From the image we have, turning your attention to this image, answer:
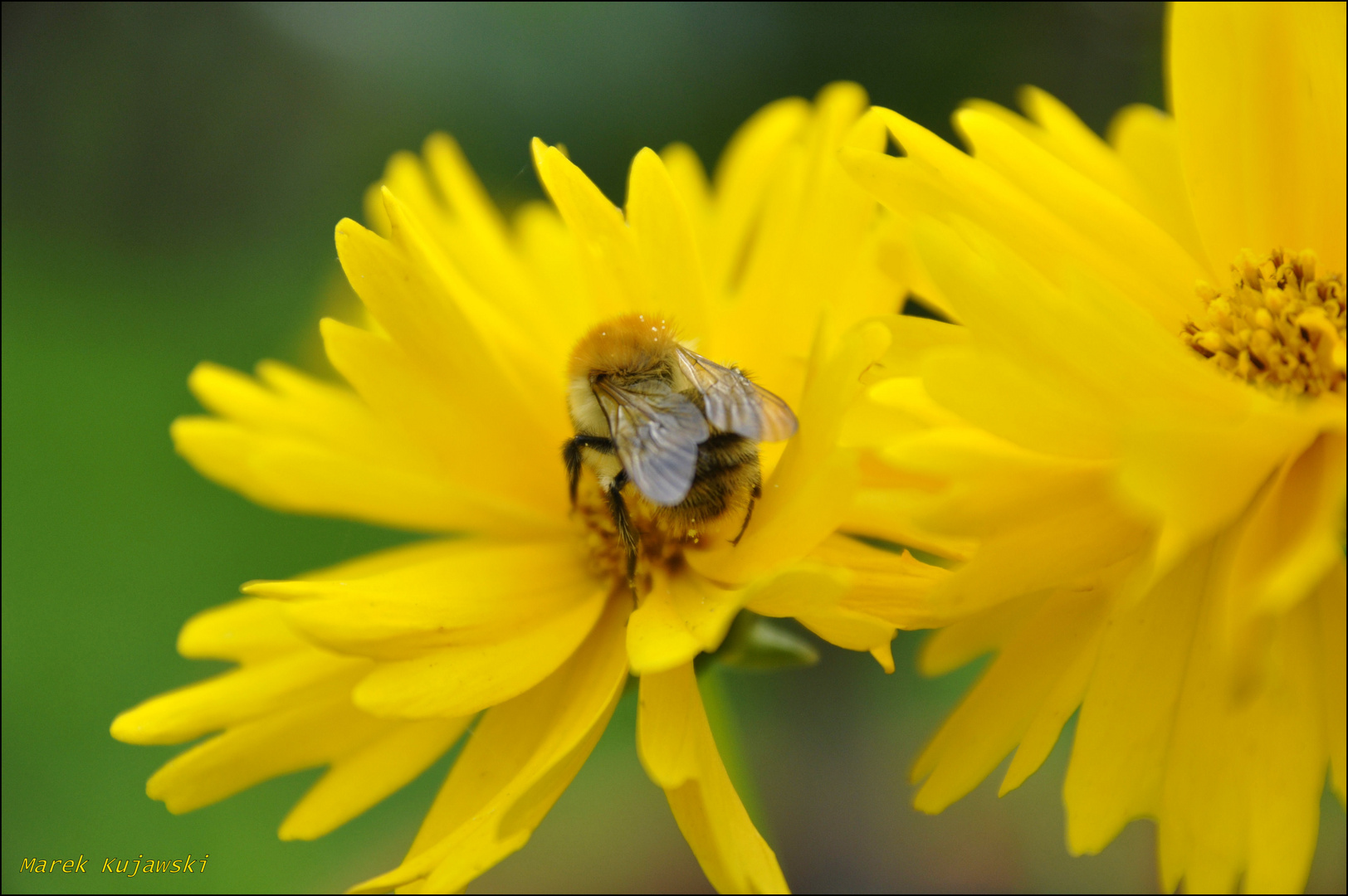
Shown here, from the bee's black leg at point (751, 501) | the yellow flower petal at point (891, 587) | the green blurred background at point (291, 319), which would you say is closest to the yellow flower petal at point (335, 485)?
the bee's black leg at point (751, 501)

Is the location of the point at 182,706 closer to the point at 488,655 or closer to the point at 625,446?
the point at 488,655

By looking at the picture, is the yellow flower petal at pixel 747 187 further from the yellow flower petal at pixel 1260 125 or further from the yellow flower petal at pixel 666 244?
the yellow flower petal at pixel 1260 125

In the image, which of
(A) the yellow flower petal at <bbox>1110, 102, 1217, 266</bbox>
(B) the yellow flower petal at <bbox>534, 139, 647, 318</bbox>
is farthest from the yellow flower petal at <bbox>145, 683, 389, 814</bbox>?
(A) the yellow flower petal at <bbox>1110, 102, 1217, 266</bbox>

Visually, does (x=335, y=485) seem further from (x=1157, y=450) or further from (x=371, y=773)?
(x=1157, y=450)

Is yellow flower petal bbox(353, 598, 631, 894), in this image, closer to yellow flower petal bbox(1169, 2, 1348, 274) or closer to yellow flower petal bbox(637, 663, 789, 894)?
yellow flower petal bbox(637, 663, 789, 894)

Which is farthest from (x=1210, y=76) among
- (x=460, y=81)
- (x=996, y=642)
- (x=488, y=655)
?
(x=460, y=81)
